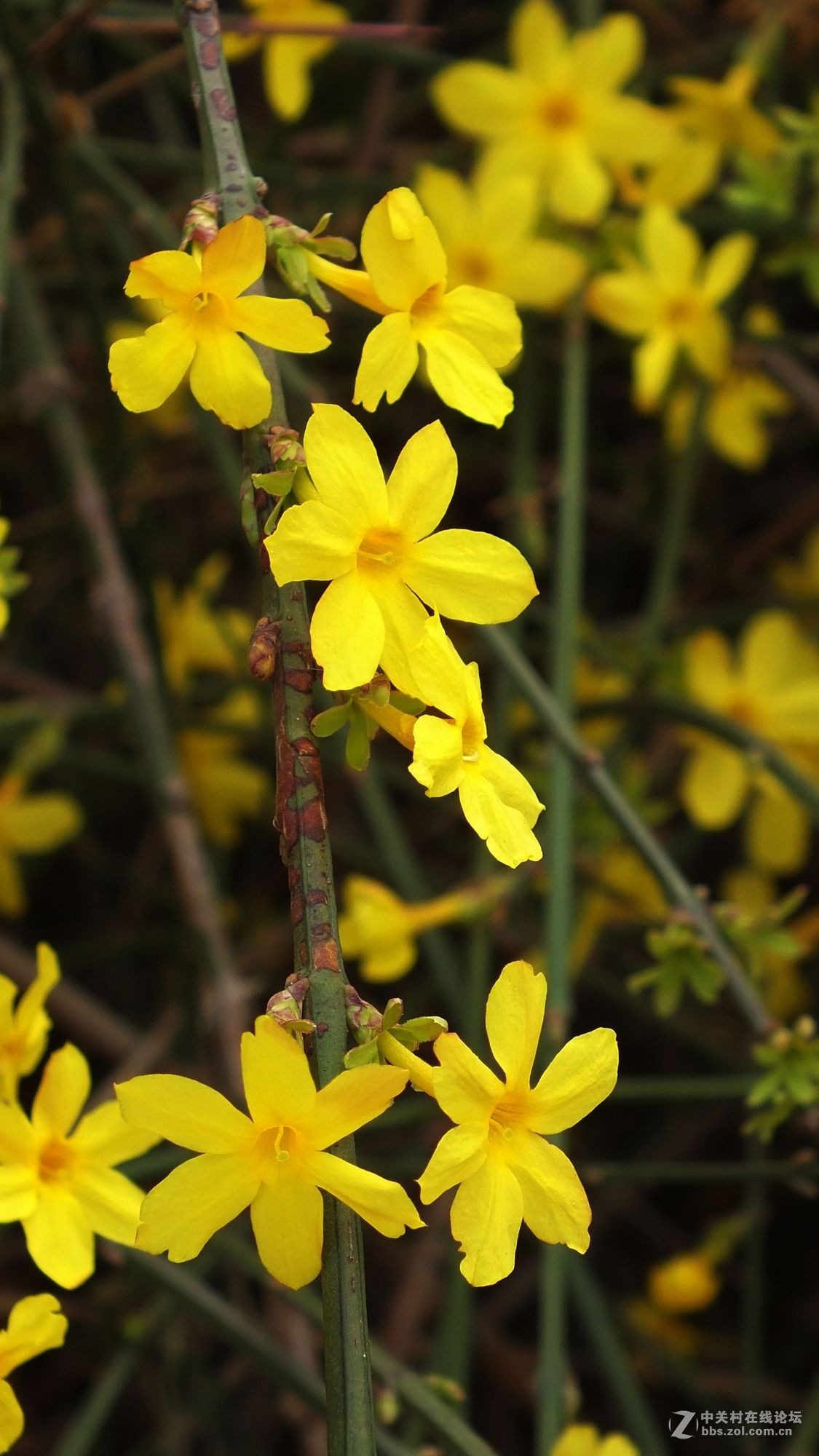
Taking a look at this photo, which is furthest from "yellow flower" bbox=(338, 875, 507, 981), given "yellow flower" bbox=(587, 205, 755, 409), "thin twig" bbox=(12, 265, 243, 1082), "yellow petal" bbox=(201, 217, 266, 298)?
"yellow petal" bbox=(201, 217, 266, 298)

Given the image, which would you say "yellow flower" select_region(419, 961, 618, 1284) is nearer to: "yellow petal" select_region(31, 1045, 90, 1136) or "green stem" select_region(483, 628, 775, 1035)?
"yellow petal" select_region(31, 1045, 90, 1136)

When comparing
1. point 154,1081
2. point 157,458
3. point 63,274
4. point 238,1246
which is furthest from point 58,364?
point 154,1081

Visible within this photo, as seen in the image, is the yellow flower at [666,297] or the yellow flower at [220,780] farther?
the yellow flower at [220,780]

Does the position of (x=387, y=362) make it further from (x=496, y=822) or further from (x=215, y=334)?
(x=496, y=822)

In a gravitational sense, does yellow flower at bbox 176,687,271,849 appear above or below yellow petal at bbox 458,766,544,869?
above

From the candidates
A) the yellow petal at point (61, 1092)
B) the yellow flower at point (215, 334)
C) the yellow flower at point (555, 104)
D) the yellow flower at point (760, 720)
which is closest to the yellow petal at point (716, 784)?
the yellow flower at point (760, 720)

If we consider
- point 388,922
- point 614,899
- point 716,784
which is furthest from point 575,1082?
point 716,784

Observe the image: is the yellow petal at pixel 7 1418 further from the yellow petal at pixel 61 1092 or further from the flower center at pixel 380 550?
the flower center at pixel 380 550
